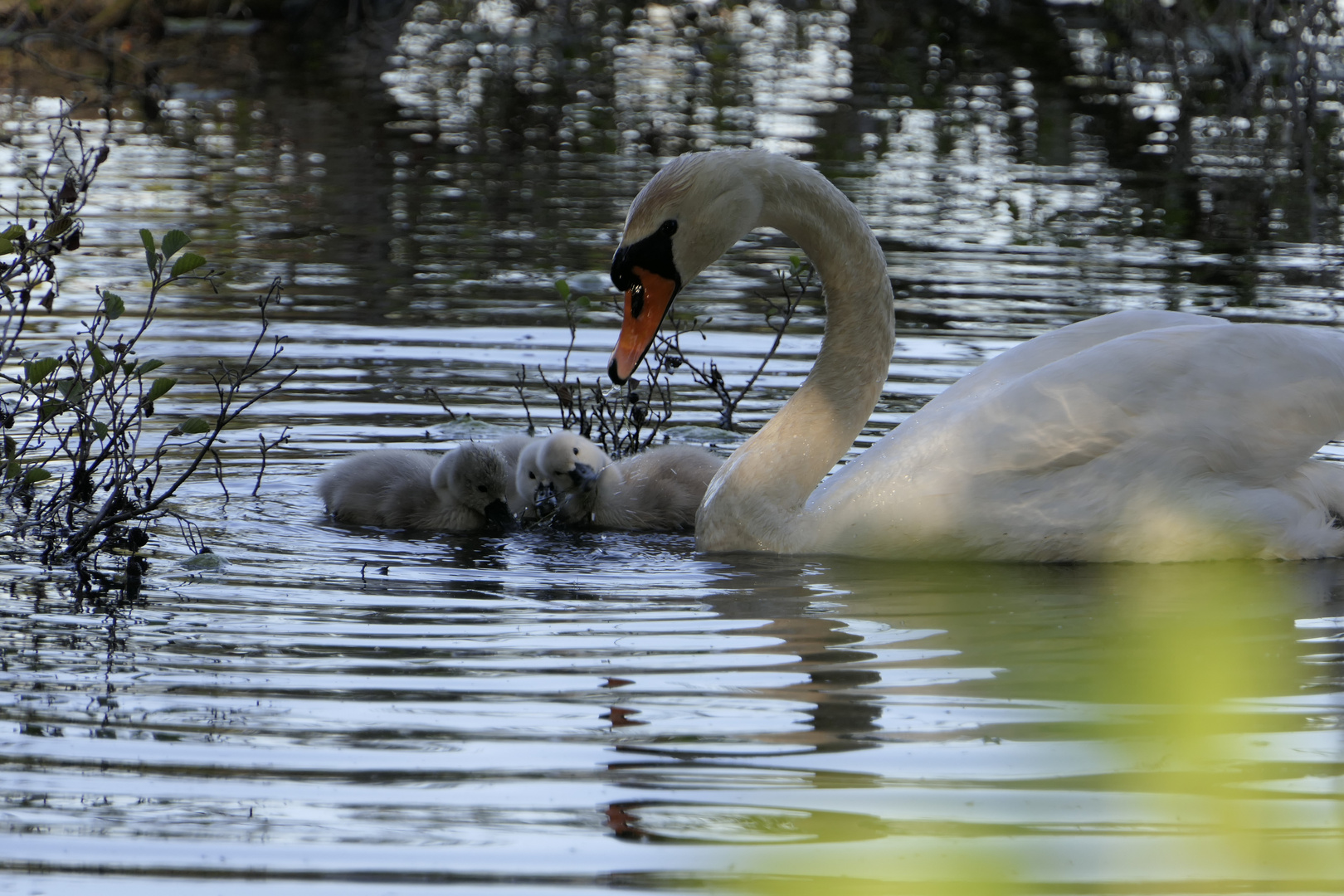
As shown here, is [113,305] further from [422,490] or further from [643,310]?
[643,310]

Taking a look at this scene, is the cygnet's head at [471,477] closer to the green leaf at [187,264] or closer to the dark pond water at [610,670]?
the dark pond water at [610,670]

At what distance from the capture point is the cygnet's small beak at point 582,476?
6684mm

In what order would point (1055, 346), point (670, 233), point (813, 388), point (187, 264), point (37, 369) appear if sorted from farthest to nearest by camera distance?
1. point (813, 388)
2. point (1055, 346)
3. point (670, 233)
4. point (187, 264)
5. point (37, 369)

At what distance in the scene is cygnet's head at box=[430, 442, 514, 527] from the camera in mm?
6727

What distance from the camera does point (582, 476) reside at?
6.70m

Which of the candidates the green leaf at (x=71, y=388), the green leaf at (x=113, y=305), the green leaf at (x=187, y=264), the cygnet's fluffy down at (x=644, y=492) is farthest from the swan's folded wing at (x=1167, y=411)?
the green leaf at (x=71, y=388)

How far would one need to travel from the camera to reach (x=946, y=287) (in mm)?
11570

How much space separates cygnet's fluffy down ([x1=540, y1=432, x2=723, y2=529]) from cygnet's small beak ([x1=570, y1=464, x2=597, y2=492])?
17mm

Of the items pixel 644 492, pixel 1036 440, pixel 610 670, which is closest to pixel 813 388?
pixel 644 492

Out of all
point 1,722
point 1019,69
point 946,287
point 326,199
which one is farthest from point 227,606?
point 1019,69

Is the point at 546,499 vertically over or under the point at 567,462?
under

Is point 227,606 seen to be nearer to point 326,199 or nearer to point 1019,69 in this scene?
point 326,199

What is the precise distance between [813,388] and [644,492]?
0.79 metres

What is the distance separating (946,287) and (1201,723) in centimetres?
986
